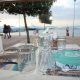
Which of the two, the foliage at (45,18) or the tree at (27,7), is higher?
the tree at (27,7)

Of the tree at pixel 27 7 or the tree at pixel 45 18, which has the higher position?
A: the tree at pixel 27 7

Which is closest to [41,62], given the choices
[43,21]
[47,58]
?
[47,58]

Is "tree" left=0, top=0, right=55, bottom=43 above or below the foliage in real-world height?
above

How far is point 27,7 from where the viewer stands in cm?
424

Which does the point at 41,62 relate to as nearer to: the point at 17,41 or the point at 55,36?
the point at 55,36

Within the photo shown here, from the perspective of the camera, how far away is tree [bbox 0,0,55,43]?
4160 millimetres

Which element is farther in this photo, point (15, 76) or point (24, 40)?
point (24, 40)

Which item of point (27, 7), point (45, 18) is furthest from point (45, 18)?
point (27, 7)

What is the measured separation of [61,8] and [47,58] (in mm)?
1163

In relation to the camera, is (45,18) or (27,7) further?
(27,7)

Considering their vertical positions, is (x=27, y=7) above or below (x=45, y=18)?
above

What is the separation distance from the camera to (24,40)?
173 inches

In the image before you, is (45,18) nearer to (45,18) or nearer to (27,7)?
(45,18)

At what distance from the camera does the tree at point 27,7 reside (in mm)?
4160
